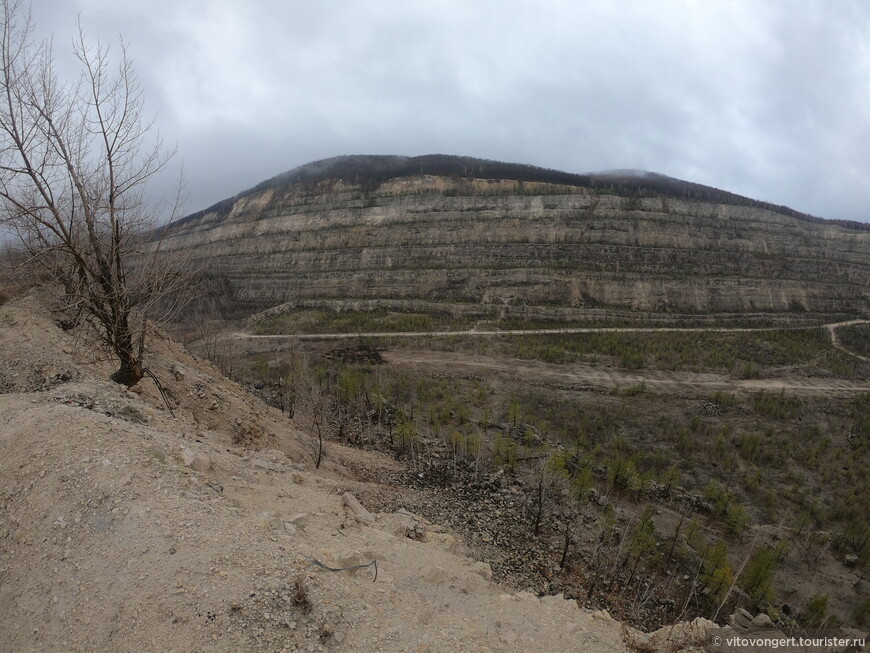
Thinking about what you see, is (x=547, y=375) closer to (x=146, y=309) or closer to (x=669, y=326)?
(x=669, y=326)

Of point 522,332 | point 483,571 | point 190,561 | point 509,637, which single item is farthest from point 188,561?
point 522,332

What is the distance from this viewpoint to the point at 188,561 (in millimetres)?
4352

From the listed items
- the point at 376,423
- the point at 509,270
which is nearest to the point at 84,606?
the point at 376,423

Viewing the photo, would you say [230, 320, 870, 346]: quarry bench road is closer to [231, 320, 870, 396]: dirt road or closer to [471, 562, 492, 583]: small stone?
[231, 320, 870, 396]: dirt road

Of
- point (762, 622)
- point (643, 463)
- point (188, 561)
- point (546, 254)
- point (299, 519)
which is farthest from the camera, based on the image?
point (546, 254)

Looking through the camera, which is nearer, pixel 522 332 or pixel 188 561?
pixel 188 561

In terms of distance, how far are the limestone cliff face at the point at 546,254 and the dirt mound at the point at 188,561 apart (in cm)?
4146

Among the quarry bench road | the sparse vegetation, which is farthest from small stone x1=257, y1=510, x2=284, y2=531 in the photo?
the quarry bench road

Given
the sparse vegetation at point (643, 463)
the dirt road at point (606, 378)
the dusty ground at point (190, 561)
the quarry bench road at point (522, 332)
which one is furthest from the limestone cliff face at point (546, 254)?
the dusty ground at point (190, 561)

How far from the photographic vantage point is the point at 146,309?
285 inches

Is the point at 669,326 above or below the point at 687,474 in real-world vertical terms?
above

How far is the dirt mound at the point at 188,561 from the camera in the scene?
12.9 ft

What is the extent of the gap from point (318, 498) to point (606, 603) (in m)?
8.26

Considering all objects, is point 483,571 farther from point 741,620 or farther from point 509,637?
point 741,620
